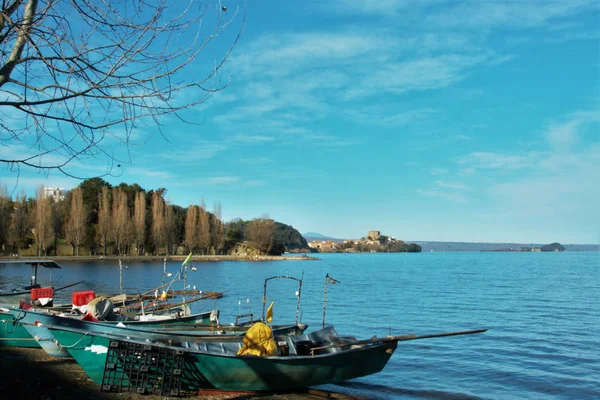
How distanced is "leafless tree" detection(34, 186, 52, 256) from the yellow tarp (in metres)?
74.2

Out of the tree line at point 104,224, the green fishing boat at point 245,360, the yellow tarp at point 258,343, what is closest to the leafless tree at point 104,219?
the tree line at point 104,224

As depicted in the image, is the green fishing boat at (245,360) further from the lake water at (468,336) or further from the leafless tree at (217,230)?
the leafless tree at (217,230)

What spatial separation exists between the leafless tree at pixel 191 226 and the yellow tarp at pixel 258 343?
8861 cm

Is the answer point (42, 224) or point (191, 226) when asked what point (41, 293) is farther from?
point (191, 226)

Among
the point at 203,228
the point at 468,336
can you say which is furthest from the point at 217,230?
the point at 468,336

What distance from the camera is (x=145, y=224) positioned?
8956cm

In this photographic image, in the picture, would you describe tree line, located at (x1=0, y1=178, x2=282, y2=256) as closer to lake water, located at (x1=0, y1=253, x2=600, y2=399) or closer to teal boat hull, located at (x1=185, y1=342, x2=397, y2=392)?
lake water, located at (x1=0, y1=253, x2=600, y2=399)

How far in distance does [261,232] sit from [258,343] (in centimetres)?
10688

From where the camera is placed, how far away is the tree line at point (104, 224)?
75.7m

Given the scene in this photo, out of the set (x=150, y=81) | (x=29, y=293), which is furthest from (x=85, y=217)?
(x=150, y=81)

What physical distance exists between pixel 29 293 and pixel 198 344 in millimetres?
11185

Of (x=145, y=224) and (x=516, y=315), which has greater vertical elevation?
(x=145, y=224)

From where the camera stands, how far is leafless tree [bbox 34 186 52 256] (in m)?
75.1

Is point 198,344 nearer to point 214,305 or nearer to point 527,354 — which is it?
point 527,354
